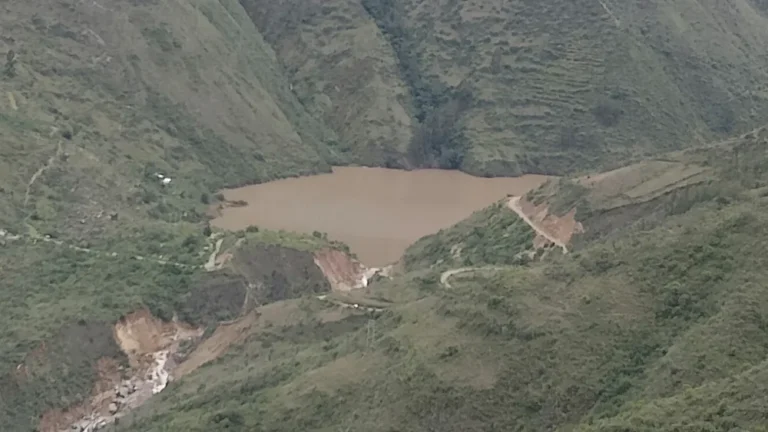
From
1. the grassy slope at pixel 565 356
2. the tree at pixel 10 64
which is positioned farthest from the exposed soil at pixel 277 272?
the tree at pixel 10 64

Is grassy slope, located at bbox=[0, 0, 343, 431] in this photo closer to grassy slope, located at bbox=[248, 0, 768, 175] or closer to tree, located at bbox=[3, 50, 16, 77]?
tree, located at bbox=[3, 50, 16, 77]

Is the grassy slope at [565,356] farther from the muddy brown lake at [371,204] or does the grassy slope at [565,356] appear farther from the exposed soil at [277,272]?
the muddy brown lake at [371,204]

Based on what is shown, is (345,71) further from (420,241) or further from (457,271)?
(457,271)

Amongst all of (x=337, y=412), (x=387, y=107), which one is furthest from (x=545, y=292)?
(x=387, y=107)

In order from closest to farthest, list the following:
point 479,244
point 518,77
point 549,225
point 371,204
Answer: point 549,225 < point 479,244 < point 371,204 < point 518,77

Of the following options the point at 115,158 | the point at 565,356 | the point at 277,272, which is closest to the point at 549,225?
the point at 277,272

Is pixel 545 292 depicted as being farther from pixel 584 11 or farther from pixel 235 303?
pixel 584 11
